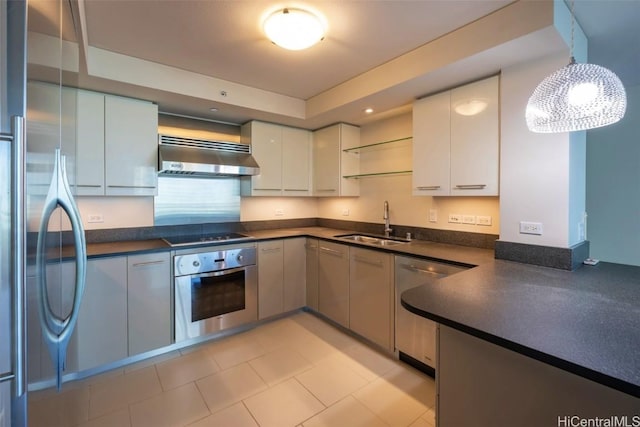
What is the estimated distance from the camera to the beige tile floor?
1660 millimetres

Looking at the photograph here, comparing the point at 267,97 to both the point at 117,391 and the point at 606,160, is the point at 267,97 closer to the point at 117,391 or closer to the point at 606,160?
the point at 117,391

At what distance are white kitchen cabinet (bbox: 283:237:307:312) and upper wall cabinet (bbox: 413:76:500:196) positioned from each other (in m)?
1.38

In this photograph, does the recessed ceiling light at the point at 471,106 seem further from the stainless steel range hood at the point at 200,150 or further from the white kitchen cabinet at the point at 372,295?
the stainless steel range hood at the point at 200,150

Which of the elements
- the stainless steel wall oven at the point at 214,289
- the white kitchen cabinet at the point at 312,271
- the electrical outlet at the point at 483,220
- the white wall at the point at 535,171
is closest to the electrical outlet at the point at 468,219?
the electrical outlet at the point at 483,220

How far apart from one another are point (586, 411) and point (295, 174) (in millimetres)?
2962

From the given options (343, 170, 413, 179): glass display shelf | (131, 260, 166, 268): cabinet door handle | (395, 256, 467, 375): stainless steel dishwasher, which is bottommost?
(395, 256, 467, 375): stainless steel dishwasher

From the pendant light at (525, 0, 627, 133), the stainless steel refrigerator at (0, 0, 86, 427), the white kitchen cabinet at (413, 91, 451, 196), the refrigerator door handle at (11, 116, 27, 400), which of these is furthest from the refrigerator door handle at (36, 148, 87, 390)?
the white kitchen cabinet at (413, 91, 451, 196)

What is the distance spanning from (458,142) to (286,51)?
1427 mm

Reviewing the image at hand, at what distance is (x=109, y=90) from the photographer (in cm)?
221

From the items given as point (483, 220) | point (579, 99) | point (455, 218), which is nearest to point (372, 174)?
point (455, 218)

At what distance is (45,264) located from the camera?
849 mm

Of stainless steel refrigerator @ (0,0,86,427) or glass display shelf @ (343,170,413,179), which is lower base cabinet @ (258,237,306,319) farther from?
stainless steel refrigerator @ (0,0,86,427)

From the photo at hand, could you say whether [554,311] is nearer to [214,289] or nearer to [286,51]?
[286,51]

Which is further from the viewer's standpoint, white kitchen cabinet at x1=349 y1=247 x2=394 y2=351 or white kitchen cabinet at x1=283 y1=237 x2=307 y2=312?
white kitchen cabinet at x1=283 y1=237 x2=307 y2=312
